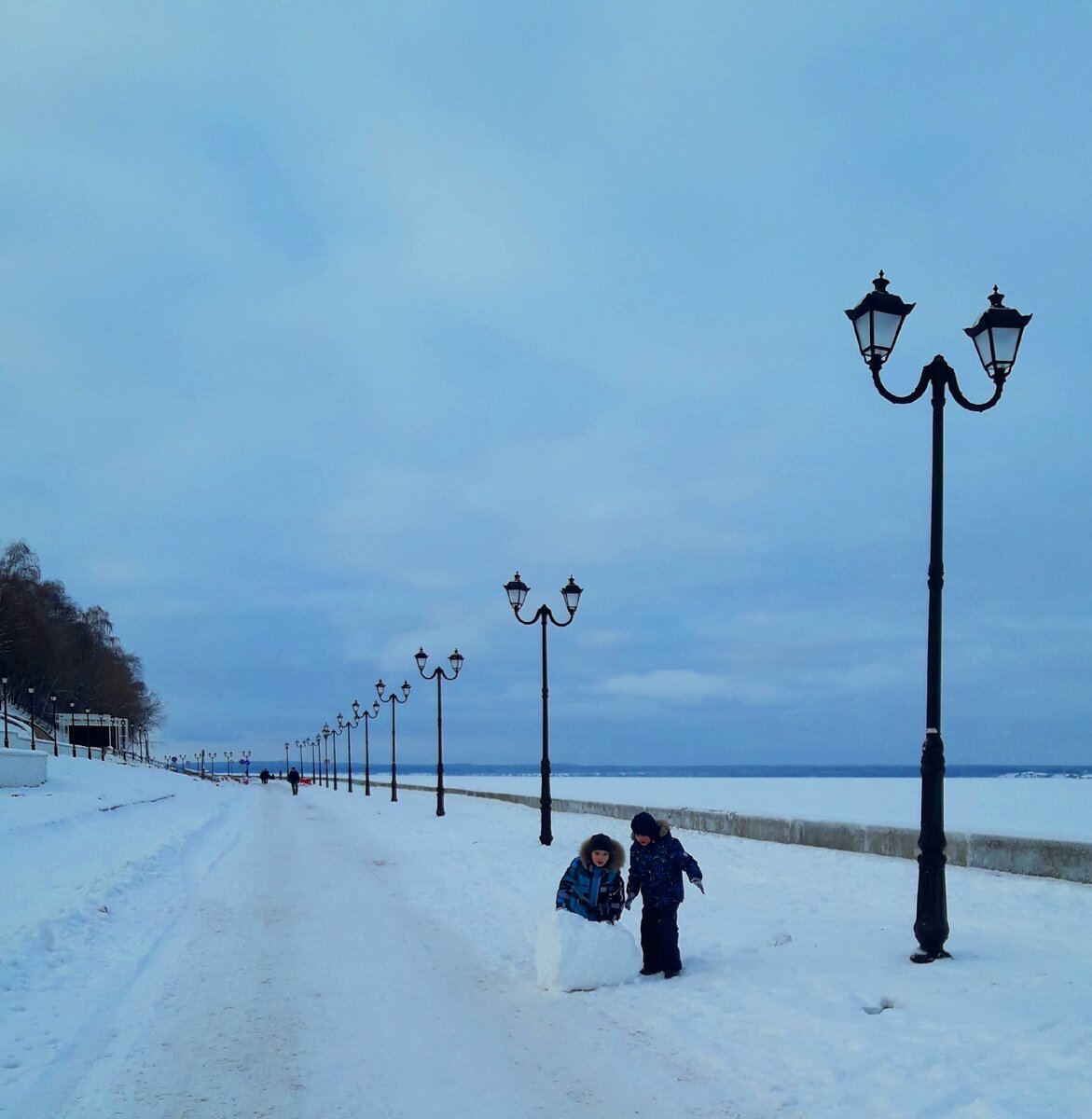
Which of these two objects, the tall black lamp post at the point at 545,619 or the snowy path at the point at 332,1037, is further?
the tall black lamp post at the point at 545,619

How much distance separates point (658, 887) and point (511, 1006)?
5.40 feet

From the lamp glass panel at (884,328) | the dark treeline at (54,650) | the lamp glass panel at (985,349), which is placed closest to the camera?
the lamp glass panel at (884,328)

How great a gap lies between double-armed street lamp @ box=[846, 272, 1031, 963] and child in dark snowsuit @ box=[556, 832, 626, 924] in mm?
2494

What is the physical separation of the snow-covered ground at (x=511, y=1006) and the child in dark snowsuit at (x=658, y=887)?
22cm

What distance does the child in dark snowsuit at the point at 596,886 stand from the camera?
8734 millimetres

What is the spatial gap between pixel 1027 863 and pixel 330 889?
927 cm

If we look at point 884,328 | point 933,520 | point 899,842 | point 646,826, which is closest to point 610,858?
point 646,826

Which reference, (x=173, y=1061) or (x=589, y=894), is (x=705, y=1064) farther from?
(x=173, y=1061)

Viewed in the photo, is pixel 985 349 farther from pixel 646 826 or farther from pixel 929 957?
pixel 929 957

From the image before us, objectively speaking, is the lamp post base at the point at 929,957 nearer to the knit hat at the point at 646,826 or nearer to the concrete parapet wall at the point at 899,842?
the knit hat at the point at 646,826

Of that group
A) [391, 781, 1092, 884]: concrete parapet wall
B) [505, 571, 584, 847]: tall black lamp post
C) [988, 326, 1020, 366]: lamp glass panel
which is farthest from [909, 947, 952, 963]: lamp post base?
[505, 571, 584, 847]: tall black lamp post

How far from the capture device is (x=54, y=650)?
113062 mm

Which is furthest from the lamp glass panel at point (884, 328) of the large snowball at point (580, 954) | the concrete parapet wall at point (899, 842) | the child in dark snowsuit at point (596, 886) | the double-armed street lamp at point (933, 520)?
the concrete parapet wall at point (899, 842)

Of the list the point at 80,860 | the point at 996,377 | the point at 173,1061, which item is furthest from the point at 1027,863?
the point at 80,860
